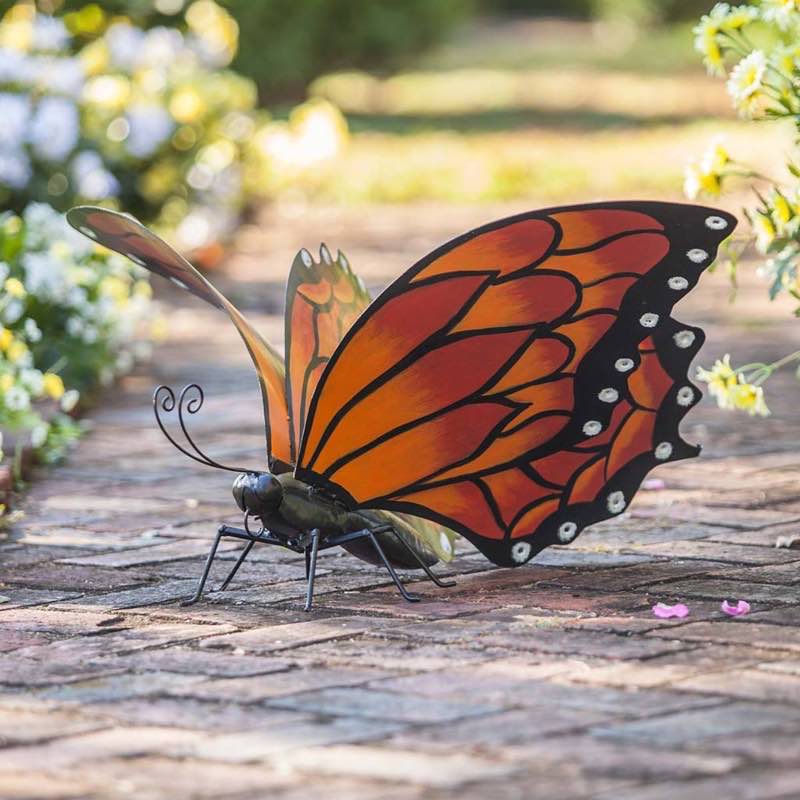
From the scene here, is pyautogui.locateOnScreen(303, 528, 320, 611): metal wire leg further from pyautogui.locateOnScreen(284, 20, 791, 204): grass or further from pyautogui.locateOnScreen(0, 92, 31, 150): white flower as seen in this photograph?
pyautogui.locateOnScreen(0, 92, 31, 150): white flower

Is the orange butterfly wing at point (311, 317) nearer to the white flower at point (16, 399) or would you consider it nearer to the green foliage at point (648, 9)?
the white flower at point (16, 399)

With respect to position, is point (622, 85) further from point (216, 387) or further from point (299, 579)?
point (299, 579)

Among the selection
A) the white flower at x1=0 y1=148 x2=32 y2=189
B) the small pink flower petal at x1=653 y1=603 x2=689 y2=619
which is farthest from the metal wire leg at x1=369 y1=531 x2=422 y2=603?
the white flower at x1=0 y1=148 x2=32 y2=189

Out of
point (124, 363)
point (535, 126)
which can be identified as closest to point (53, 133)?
point (124, 363)

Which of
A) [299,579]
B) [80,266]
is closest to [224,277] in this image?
[80,266]

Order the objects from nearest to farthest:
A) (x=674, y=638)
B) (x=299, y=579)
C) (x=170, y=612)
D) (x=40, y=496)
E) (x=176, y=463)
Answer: (x=674, y=638), (x=170, y=612), (x=299, y=579), (x=40, y=496), (x=176, y=463)

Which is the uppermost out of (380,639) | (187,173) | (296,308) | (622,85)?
(622,85)

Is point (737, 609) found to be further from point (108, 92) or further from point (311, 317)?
point (108, 92)
